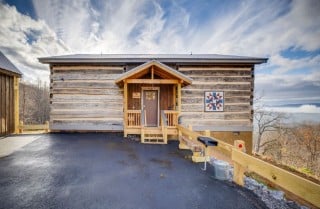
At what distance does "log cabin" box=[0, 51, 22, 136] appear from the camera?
25.4ft

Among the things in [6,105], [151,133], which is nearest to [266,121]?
[151,133]

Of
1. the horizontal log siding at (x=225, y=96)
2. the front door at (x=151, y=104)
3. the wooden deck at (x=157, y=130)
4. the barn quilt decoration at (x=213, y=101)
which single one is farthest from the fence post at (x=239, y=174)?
the front door at (x=151, y=104)

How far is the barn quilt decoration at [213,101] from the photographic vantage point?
28.6 ft

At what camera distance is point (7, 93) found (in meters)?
8.15

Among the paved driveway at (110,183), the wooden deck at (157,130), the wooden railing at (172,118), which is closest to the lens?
the paved driveway at (110,183)

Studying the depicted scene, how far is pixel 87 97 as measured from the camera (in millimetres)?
8523

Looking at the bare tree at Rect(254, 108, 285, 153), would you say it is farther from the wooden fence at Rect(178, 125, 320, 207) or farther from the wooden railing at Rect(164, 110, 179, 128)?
the wooden fence at Rect(178, 125, 320, 207)

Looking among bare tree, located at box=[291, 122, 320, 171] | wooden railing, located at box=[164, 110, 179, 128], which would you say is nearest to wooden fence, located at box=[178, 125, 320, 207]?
wooden railing, located at box=[164, 110, 179, 128]

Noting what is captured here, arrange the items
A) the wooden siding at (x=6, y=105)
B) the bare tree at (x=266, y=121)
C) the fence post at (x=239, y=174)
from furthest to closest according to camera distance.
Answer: the bare tree at (x=266, y=121)
the wooden siding at (x=6, y=105)
the fence post at (x=239, y=174)

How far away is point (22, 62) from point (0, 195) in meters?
44.7

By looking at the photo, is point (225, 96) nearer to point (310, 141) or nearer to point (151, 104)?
point (151, 104)

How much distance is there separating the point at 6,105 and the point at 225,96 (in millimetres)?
12599

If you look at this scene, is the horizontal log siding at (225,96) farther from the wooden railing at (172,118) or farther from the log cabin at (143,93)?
the wooden railing at (172,118)

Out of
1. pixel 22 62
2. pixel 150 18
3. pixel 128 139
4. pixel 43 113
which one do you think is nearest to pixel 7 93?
pixel 128 139
